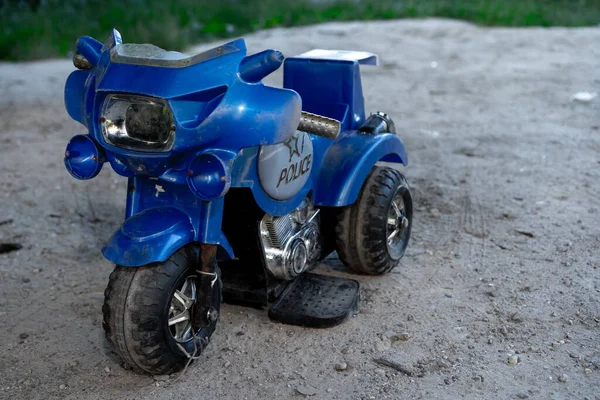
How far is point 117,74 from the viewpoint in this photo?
9.45 ft

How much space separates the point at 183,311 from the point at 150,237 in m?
0.42

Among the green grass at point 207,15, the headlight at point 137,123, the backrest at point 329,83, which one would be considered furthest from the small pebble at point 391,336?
the green grass at point 207,15

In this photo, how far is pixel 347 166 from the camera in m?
3.84

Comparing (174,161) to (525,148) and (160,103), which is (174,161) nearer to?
(160,103)

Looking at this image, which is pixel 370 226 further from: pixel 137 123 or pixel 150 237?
pixel 137 123

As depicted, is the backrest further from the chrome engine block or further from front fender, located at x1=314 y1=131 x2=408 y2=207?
the chrome engine block

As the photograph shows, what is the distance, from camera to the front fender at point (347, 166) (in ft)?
12.4

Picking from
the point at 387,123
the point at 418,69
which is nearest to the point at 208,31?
the point at 418,69

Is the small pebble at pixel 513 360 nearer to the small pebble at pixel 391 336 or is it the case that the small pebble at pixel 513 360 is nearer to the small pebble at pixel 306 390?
the small pebble at pixel 391 336

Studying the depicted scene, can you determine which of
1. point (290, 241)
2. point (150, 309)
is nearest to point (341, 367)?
point (290, 241)

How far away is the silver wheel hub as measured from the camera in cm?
322

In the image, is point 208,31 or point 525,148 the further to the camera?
point 208,31

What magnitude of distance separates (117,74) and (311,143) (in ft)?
3.57

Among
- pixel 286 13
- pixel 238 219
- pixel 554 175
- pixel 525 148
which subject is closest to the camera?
pixel 238 219
